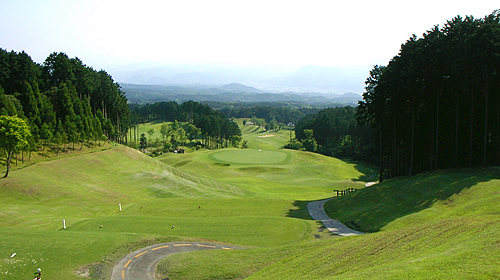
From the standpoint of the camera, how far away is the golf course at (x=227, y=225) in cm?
1902

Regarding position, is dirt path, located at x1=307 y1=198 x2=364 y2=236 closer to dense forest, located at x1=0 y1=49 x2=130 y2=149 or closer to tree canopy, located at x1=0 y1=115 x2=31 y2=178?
tree canopy, located at x1=0 y1=115 x2=31 y2=178

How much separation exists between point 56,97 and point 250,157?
2150 inches

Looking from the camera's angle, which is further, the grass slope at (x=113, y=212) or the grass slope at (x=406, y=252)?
the grass slope at (x=113, y=212)

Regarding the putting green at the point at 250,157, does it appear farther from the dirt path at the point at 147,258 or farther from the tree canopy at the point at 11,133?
the dirt path at the point at 147,258

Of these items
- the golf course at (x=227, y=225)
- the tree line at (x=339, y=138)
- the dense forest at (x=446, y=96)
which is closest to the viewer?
the golf course at (x=227, y=225)

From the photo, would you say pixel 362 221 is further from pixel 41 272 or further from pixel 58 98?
pixel 58 98

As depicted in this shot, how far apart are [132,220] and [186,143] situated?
121m

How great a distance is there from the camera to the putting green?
103000mm

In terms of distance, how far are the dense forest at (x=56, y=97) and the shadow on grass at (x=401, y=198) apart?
48660 millimetres

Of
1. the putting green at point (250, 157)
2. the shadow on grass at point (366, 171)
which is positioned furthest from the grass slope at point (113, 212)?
the putting green at point (250, 157)

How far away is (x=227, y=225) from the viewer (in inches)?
1364

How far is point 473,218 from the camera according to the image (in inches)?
931

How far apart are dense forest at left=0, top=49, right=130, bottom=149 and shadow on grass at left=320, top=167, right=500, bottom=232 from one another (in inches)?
1916

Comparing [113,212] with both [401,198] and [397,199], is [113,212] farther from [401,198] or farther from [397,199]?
[401,198]
